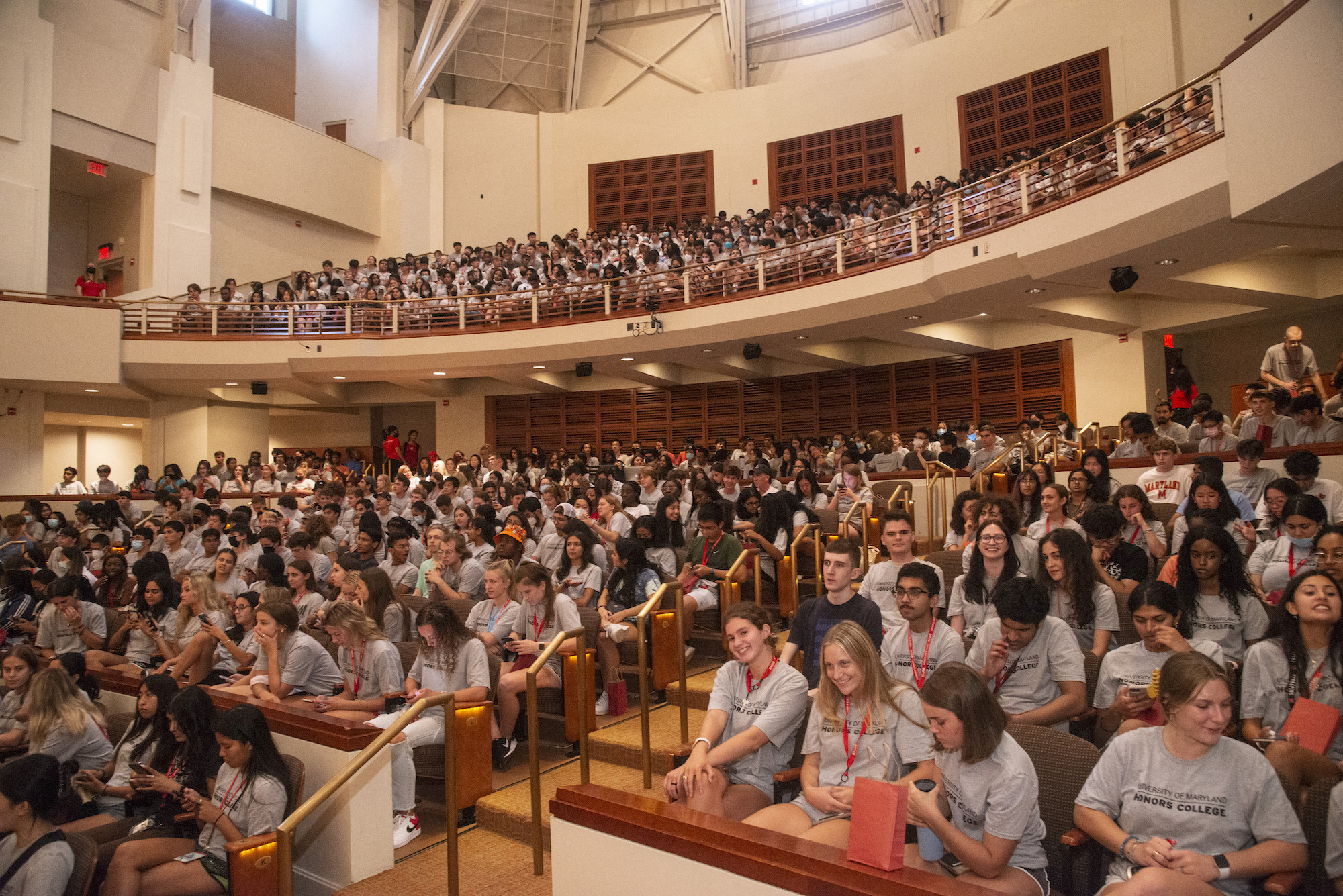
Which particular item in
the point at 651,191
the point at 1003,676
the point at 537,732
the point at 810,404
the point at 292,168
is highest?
the point at 292,168

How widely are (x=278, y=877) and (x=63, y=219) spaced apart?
18666mm

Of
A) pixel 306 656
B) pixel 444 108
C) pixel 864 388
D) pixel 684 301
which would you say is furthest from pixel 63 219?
pixel 306 656

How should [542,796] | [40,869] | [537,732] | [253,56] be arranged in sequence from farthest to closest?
1. [253,56]
2. [542,796]
3. [537,732]
4. [40,869]

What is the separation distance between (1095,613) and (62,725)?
4.82m

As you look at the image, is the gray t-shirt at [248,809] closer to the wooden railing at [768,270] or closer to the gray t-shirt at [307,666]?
the gray t-shirt at [307,666]

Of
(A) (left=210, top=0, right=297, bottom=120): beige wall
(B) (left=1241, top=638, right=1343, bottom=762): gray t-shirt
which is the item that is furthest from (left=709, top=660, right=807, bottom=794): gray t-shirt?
(A) (left=210, top=0, right=297, bottom=120): beige wall

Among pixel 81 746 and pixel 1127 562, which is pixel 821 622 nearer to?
pixel 1127 562

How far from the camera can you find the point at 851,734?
297 centimetres

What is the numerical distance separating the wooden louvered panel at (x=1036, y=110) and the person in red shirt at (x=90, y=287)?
626 inches

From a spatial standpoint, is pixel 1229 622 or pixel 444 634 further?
pixel 444 634

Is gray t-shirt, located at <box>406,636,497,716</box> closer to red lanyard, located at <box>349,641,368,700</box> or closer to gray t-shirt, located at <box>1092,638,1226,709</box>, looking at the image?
red lanyard, located at <box>349,641,368,700</box>

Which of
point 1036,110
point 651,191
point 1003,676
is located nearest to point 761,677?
point 1003,676

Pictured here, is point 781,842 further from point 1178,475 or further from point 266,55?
point 266,55

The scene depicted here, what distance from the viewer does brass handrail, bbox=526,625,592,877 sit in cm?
382
